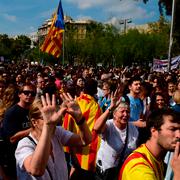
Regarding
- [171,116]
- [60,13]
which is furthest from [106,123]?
[60,13]

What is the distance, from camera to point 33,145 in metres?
3.12

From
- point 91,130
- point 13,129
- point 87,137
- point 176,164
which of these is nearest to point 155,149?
point 176,164

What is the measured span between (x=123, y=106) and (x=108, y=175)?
0.88 metres

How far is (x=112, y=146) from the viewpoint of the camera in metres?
4.59

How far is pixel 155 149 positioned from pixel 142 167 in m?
0.34

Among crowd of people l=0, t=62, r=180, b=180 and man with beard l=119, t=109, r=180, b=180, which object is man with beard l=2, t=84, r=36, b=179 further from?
man with beard l=119, t=109, r=180, b=180

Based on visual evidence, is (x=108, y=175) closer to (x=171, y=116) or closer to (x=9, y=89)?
(x=171, y=116)

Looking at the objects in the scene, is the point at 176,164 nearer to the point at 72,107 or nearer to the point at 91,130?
the point at 72,107

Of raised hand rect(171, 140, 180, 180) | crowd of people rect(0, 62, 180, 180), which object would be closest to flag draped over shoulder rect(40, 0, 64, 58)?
crowd of people rect(0, 62, 180, 180)

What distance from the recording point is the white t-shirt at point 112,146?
4586mm

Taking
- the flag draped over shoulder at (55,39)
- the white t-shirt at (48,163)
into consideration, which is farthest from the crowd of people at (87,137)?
the flag draped over shoulder at (55,39)

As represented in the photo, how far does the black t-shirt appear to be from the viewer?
14.3 ft

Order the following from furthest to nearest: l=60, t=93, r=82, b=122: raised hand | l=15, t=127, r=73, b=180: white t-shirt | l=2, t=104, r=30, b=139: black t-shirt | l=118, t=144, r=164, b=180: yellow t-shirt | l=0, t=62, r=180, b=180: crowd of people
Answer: l=2, t=104, r=30, b=139: black t-shirt
l=60, t=93, r=82, b=122: raised hand
l=15, t=127, r=73, b=180: white t-shirt
l=0, t=62, r=180, b=180: crowd of people
l=118, t=144, r=164, b=180: yellow t-shirt

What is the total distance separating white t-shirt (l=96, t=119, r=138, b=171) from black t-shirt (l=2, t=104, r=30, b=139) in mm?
955
